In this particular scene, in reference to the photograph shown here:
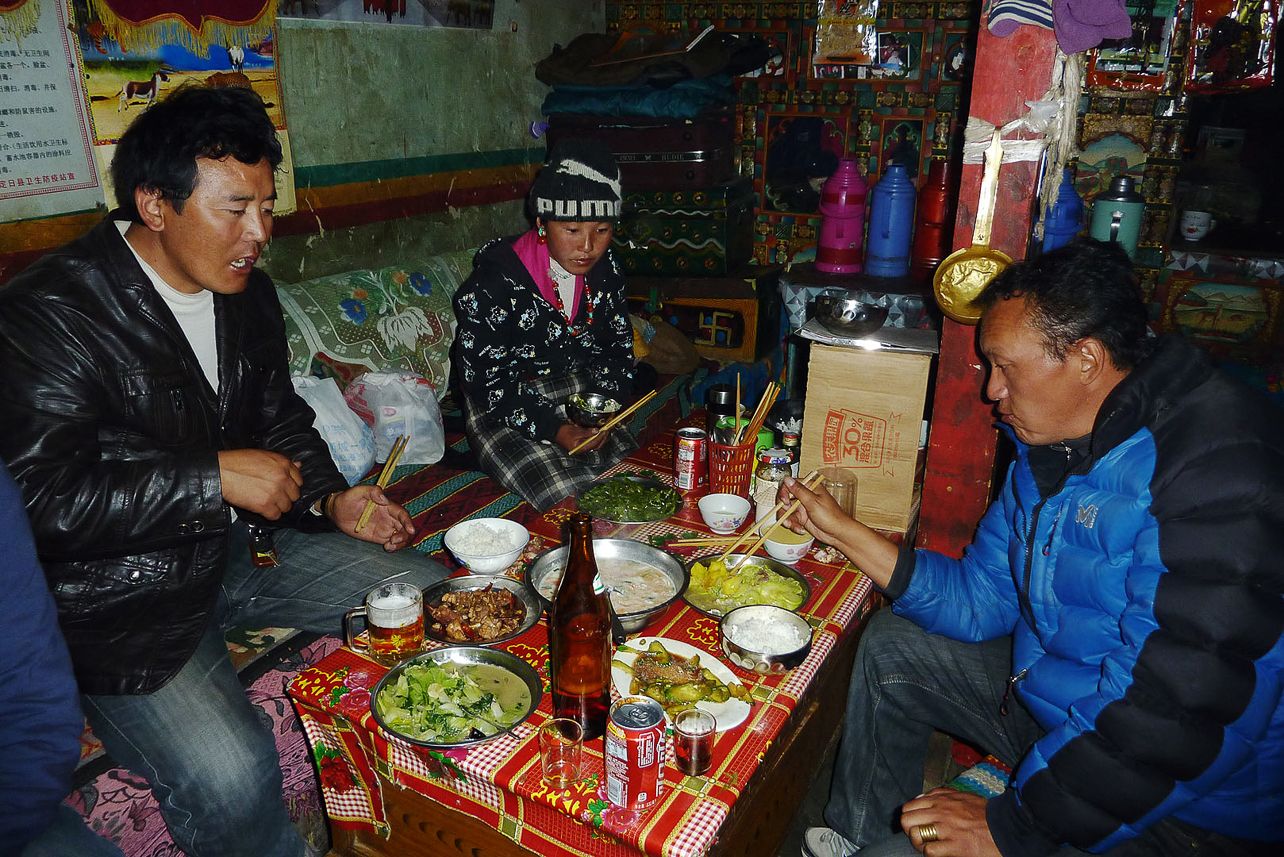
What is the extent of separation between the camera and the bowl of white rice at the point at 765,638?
1.92 meters

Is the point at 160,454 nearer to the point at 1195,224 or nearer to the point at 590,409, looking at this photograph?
the point at 590,409

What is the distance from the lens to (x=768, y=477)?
8.88 ft

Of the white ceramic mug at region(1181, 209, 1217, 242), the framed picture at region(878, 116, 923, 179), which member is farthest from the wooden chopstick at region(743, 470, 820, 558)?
the white ceramic mug at region(1181, 209, 1217, 242)

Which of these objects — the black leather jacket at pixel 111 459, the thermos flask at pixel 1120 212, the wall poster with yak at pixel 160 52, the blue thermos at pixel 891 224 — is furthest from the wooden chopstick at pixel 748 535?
the thermos flask at pixel 1120 212

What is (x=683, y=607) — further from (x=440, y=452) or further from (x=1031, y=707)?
(x=440, y=452)

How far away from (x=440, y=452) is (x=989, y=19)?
9.43 ft

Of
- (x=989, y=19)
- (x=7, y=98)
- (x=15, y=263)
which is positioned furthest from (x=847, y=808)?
(x=7, y=98)

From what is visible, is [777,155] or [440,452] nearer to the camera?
[440,452]

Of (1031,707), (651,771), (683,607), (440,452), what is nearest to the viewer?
(651,771)

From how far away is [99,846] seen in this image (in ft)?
5.84

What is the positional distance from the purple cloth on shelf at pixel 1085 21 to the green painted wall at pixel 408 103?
11.4 feet

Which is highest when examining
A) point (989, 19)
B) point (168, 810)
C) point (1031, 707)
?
point (989, 19)

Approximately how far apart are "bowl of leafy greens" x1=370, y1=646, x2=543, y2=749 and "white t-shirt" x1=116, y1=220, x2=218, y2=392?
1.26m

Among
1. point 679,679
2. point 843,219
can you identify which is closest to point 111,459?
point 679,679
